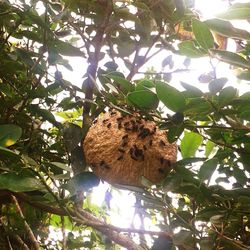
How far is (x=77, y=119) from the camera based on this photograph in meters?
1.78

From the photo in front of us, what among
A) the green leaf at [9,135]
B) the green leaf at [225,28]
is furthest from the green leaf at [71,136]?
the green leaf at [225,28]

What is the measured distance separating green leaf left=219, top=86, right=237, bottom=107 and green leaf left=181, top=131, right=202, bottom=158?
0.29m

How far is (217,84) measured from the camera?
0.74m

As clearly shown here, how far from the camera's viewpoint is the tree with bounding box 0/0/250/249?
80cm

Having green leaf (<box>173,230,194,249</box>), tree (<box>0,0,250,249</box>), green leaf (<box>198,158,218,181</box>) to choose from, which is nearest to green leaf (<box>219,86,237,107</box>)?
tree (<box>0,0,250,249</box>)

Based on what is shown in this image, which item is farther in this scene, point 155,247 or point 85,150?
point 85,150

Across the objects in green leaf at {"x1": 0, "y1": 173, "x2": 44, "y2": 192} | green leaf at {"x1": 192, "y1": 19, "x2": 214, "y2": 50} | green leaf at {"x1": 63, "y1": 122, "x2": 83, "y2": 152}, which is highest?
green leaf at {"x1": 192, "y1": 19, "x2": 214, "y2": 50}

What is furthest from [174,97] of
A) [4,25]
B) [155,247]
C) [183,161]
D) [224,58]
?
[4,25]

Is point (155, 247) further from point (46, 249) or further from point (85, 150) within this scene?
point (46, 249)

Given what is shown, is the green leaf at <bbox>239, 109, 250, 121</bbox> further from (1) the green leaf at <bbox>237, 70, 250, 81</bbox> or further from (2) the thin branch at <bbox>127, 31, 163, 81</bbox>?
(2) the thin branch at <bbox>127, 31, 163, 81</bbox>

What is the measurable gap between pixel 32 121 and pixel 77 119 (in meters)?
0.43

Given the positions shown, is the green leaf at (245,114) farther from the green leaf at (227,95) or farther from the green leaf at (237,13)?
the green leaf at (237,13)

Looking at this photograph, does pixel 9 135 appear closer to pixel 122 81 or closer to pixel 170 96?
pixel 122 81

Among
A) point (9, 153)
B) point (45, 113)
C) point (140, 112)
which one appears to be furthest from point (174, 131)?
point (45, 113)
